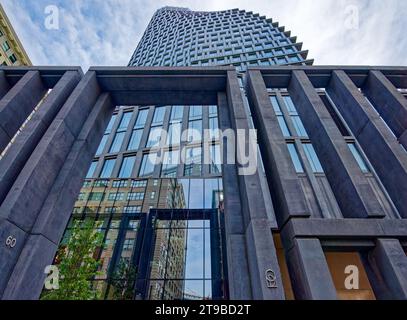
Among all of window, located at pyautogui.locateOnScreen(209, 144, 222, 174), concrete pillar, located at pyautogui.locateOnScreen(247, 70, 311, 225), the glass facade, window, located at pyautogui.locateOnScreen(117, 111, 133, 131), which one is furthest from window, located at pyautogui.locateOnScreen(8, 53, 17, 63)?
concrete pillar, located at pyautogui.locateOnScreen(247, 70, 311, 225)

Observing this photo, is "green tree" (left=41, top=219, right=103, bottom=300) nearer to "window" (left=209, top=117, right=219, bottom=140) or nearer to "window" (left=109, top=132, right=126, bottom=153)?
"window" (left=109, top=132, right=126, bottom=153)

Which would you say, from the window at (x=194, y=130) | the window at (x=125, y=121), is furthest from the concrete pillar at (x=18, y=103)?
the window at (x=125, y=121)

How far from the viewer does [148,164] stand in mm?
28781

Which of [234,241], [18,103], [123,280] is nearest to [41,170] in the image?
[18,103]

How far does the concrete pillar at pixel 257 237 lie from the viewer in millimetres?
5340

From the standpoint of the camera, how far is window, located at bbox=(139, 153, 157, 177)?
2793cm

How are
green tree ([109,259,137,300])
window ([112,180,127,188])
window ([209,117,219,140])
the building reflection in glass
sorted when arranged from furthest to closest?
1. window ([209,117,219,140])
2. window ([112,180,127,188])
3. the building reflection in glass
4. green tree ([109,259,137,300])

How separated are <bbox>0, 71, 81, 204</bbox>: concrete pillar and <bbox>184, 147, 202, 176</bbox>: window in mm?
18406

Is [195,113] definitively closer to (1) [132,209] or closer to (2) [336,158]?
(1) [132,209]

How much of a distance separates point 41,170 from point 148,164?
21.7m
